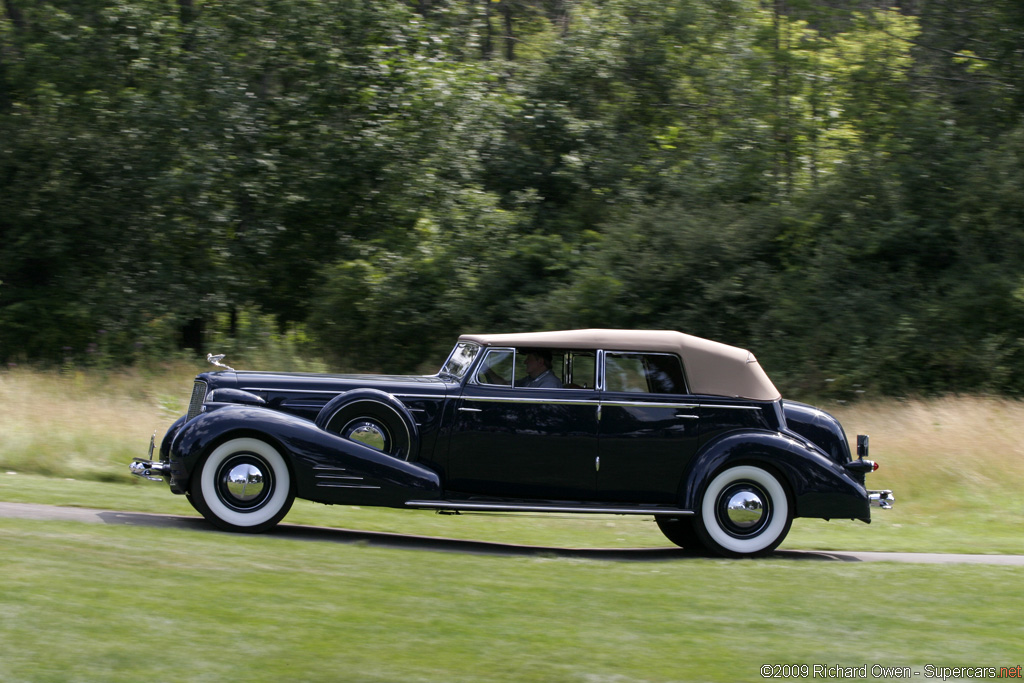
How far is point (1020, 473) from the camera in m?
12.1

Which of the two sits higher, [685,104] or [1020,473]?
[685,104]

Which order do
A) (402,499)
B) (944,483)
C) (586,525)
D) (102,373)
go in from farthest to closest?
(102,373) → (944,483) → (586,525) → (402,499)

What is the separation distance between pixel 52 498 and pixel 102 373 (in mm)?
9288

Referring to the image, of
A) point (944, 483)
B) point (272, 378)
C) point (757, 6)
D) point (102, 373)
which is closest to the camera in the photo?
point (272, 378)

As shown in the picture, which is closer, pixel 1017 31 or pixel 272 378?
pixel 272 378

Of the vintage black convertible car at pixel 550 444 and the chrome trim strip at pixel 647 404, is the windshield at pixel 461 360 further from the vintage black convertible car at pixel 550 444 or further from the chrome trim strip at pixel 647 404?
the chrome trim strip at pixel 647 404

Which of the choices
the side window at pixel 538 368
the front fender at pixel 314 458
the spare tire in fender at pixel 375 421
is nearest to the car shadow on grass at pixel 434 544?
the front fender at pixel 314 458

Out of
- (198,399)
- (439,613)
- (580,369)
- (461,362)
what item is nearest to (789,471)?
(580,369)

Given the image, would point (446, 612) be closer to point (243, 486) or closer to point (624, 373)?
point (243, 486)

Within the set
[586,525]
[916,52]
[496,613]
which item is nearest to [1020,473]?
[586,525]

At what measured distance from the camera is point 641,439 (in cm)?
834

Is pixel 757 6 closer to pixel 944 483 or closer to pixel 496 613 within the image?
pixel 944 483

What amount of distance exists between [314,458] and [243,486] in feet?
1.92

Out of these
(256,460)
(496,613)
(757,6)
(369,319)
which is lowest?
(496,613)
